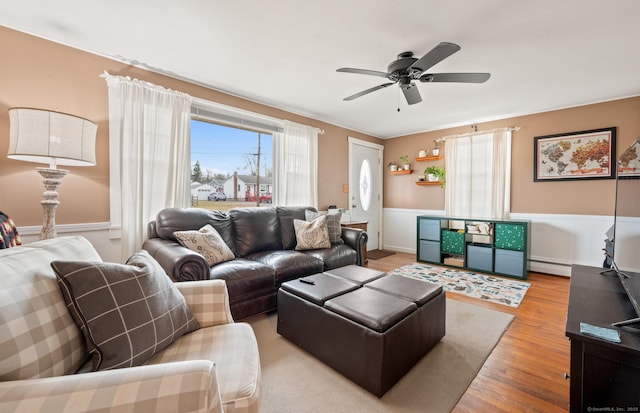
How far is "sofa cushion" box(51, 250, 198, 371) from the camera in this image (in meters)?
0.90

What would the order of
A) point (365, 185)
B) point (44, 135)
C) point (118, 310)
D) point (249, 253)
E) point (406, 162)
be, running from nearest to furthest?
point (118, 310) → point (44, 135) → point (249, 253) → point (406, 162) → point (365, 185)

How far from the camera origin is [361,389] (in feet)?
4.99

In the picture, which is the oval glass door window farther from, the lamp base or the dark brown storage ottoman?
the lamp base

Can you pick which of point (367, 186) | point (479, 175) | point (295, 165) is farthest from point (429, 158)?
point (295, 165)

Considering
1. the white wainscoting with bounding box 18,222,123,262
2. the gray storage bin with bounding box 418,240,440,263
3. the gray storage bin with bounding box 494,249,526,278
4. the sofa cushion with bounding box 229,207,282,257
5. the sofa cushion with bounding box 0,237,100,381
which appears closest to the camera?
the sofa cushion with bounding box 0,237,100,381

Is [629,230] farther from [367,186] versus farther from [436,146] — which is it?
[367,186]

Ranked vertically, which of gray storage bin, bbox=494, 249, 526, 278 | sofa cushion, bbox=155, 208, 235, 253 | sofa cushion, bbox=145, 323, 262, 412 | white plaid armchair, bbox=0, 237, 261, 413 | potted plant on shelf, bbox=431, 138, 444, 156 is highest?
potted plant on shelf, bbox=431, 138, 444, 156

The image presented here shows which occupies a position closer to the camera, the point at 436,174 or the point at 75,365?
the point at 75,365

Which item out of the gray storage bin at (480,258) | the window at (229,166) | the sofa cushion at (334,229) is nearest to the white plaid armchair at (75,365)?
the window at (229,166)

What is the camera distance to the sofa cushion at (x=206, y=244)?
2.35 meters

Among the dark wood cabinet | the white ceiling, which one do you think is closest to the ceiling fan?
the white ceiling

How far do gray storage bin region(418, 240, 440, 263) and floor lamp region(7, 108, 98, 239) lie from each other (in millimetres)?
4423

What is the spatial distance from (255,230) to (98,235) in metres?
1.44

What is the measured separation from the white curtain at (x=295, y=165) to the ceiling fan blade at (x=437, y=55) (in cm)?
212
